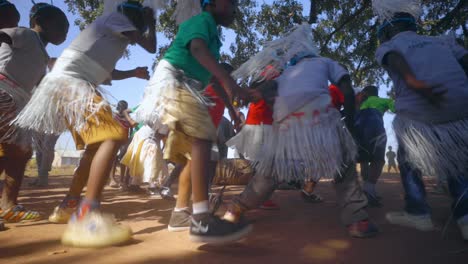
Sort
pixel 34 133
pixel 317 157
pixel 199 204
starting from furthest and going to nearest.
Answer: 1. pixel 34 133
2. pixel 317 157
3. pixel 199 204

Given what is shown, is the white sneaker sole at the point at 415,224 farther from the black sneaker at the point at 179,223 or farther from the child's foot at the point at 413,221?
the black sneaker at the point at 179,223

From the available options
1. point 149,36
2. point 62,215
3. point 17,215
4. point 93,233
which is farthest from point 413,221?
point 17,215

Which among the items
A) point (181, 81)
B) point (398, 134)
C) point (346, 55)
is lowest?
point (398, 134)

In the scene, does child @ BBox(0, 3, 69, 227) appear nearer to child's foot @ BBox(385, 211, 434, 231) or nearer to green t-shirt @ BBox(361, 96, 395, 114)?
child's foot @ BBox(385, 211, 434, 231)

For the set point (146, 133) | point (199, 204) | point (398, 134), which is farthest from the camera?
point (146, 133)

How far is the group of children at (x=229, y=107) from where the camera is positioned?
6.36ft

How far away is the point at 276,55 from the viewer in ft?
8.63

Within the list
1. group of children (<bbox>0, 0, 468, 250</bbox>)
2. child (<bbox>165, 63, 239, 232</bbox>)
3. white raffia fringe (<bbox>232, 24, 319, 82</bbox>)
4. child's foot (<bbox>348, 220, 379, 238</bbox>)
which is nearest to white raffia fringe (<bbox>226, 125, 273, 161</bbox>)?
group of children (<bbox>0, 0, 468, 250</bbox>)

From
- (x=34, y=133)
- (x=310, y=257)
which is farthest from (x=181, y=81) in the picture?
(x=34, y=133)

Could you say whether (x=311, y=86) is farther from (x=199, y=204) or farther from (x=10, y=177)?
(x=10, y=177)

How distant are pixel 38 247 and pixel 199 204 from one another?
3.32 ft

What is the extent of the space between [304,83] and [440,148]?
1.08 m

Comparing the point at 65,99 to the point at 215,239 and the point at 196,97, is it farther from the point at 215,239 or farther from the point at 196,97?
the point at 215,239

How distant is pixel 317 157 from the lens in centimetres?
217
